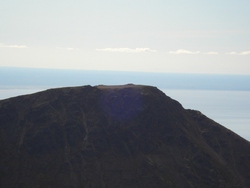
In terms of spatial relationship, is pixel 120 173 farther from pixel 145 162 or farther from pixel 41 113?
pixel 41 113

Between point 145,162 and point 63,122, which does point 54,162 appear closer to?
point 63,122

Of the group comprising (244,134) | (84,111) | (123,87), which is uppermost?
(123,87)

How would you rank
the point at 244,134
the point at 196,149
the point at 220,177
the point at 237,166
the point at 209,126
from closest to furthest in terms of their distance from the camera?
the point at 220,177 → the point at 196,149 → the point at 237,166 → the point at 209,126 → the point at 244,134

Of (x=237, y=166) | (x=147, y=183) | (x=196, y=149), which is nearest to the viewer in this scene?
(x=147, y=183)

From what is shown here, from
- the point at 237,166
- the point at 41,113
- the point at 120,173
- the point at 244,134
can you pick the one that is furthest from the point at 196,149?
the point at 244,134

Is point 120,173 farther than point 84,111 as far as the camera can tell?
No

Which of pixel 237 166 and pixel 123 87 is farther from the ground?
pixel 123 87
